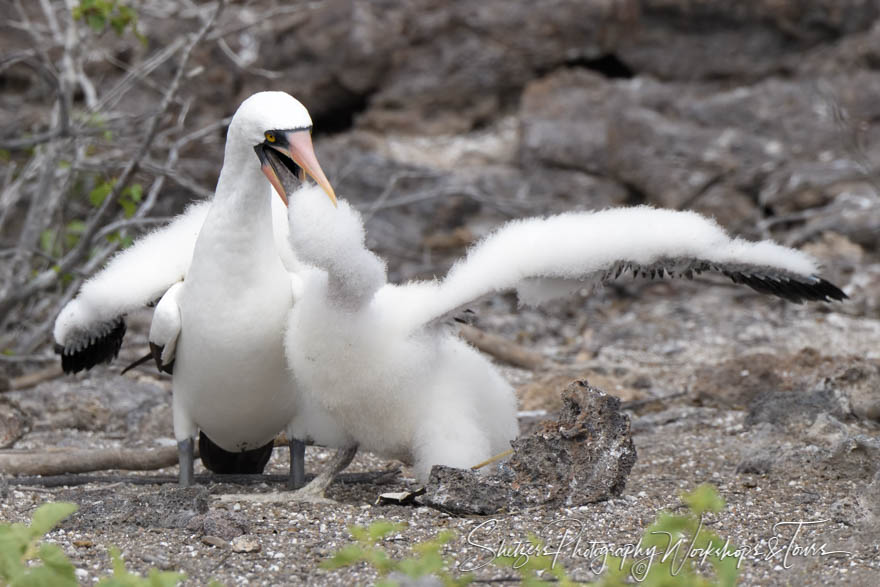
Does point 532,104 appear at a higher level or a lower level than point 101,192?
higher

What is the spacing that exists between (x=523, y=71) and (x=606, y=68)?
74 cm

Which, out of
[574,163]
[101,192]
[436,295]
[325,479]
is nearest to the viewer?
[436,295]

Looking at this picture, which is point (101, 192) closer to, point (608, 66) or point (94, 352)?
point (94, 352)

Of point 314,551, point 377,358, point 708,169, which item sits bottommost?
point 314,551

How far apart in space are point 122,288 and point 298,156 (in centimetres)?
100

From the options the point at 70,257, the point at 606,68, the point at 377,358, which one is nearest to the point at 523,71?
the point at 606,68

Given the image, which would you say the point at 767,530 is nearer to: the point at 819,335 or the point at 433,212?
the point at 819,335

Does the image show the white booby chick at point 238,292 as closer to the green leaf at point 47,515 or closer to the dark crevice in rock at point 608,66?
the green leaf at point 47,515

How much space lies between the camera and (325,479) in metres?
4.13

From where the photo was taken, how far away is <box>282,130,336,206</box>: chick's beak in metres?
3.48

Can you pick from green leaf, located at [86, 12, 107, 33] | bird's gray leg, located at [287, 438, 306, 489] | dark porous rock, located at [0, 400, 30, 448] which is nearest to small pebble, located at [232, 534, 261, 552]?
bird's gray leg, located at [287, 438, 306, 489]

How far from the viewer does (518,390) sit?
5598 millimetres

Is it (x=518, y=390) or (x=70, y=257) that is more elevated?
(x=70, y=257)

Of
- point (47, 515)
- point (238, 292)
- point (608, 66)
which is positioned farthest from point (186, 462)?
point (608, 66)
